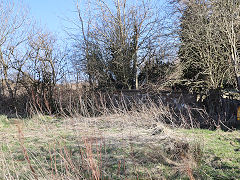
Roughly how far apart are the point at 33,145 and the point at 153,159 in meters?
3.23

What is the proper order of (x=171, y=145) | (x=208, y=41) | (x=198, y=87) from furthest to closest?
(x=198, y=87), (x=208, y=41), (x=171, y=145)

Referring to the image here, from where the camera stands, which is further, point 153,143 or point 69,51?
point 69,51

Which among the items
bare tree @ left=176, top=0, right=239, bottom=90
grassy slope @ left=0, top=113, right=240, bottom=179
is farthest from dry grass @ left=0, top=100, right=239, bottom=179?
bare tree @ left=176, top=0, right=239, bottom=90

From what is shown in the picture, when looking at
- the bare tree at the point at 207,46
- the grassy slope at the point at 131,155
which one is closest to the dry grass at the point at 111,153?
the grassy slope at the point at 131,155

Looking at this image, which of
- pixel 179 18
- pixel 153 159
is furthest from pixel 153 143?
pixel 179 18

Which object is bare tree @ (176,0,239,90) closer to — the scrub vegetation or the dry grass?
the scrub vegetation

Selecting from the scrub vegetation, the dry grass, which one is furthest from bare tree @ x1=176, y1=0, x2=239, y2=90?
the dry grass

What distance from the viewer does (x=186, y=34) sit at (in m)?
11.2

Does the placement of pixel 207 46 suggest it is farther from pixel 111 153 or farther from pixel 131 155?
pixel 131 155

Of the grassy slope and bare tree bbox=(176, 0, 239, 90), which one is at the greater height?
bare tree bbox=(176, 0, 239, 90)

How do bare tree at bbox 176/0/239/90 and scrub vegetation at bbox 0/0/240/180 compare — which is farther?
bare tree at bbox 176/0/239/90

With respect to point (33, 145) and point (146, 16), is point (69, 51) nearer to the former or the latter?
point (146, 16)

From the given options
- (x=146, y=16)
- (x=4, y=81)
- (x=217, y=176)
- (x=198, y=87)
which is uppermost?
(x=146, y=16)

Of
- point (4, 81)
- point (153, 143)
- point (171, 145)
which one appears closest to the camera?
point (171, 145)
